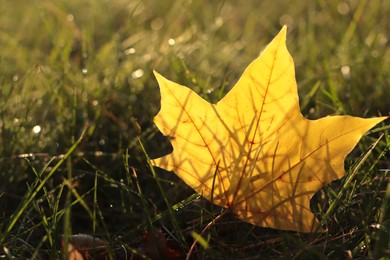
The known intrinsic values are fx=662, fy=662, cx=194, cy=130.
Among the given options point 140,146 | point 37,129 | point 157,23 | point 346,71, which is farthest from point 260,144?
point 157,23

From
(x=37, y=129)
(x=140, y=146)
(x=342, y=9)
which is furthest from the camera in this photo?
(x=342, y=9)

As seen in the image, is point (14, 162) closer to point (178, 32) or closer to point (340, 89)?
point (340, 89)

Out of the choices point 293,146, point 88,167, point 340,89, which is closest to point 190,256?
point 293,146

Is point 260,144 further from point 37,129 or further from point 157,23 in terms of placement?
point 157,23

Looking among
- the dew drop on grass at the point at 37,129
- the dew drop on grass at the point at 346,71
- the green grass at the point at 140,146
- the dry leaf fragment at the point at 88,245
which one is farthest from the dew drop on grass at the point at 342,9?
the dry leaf fragment at the point at 88,245

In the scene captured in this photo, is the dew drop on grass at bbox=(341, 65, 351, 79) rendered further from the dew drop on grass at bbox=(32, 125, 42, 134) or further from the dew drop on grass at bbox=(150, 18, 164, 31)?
the dew drop on grass at bbox=(150, 18, 164, 31)

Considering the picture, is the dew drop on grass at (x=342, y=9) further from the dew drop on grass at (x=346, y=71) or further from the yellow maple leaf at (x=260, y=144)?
the yellow maple leaf at (x=260, y=144)
